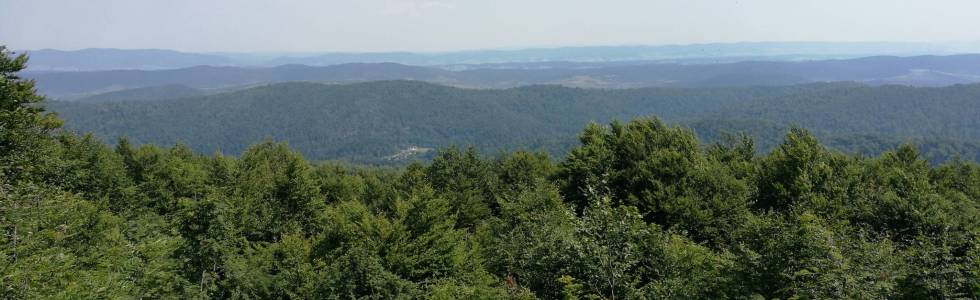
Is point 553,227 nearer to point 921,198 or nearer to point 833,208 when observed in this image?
point 833,208

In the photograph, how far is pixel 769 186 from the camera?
2806 cm

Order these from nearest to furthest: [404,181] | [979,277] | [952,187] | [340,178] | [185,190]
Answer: [979,277]
[952,187]
[185,190]
[404,181]
[340,178]

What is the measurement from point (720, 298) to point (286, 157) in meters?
46.4

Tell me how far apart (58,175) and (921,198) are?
47555mm

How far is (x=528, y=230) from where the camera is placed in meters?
21.1

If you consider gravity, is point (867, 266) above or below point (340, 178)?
above

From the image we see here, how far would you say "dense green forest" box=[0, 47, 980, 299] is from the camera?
12.6 meters

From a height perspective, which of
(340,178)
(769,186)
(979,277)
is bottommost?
(340,178)

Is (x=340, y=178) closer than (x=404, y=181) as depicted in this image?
No

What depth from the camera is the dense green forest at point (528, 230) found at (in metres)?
12.6

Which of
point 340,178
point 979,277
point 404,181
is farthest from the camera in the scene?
point 340,178

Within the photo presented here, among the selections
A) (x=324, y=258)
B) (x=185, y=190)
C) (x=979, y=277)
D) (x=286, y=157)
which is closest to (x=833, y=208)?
(x=979, y=277)

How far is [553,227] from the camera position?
19172mm

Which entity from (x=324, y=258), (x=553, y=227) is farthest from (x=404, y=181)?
(x=553, y=227)
